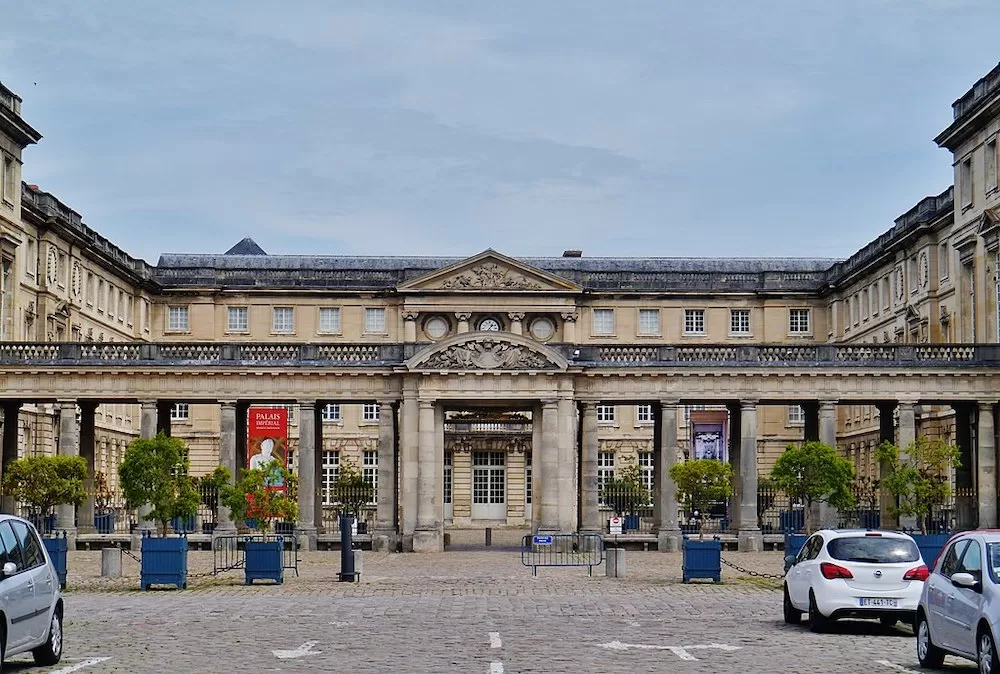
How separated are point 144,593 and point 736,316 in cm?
6377

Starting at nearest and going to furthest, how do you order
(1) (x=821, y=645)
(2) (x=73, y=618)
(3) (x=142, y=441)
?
(1) (x=821, y=645)
(2) (x=73, y=618)
(3) (x=142, y=441)

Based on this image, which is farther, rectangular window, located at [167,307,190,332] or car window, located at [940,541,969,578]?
rectangular window, located at [167,307,190,332]

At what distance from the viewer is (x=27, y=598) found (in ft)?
62.1

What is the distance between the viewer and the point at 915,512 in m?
48.0

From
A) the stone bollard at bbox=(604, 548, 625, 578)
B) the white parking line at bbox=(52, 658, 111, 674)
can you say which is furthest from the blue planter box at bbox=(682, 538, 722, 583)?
the white parking line at bbox=(52, 658, 111, 674)

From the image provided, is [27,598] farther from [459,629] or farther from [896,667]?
[896,667]

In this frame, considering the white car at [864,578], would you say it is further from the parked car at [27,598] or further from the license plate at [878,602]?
the parked car at [27,598]

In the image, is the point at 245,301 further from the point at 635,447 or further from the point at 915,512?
the point at 915,512

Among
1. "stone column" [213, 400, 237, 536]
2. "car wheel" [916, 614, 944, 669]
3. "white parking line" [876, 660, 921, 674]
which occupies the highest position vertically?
"stone column" [213, 400, 237, 536]

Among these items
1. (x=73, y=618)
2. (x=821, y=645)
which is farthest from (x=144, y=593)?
(x=821, y=645)

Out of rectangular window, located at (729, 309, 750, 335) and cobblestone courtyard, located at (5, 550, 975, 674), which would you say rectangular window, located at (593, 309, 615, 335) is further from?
cobblestone courtyard, located at (5, 550, 975, 674)

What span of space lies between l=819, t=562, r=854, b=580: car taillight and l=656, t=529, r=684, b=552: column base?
35.2 m

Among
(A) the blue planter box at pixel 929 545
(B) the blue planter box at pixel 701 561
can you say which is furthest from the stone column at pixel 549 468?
(A) the blue planter box at pixel 929 545

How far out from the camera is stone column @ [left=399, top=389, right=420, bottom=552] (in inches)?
2360
